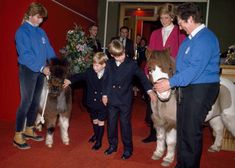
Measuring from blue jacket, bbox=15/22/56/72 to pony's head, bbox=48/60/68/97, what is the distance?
20 cm

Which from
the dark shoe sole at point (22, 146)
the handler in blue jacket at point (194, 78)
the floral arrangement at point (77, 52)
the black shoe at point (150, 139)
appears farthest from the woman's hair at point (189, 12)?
the floral arrangement at point (77, 52)

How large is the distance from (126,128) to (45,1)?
3.15 metres

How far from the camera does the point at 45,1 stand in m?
5.11

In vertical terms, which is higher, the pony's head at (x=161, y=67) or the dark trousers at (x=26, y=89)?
the pony's head at (x=161, y=67)

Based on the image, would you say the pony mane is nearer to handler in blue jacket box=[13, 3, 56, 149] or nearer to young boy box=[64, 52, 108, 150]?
young boy box=[64, 52, 108, 150]

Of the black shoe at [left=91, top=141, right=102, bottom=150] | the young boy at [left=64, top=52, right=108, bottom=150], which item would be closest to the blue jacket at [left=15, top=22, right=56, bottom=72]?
the young boy at [left=64, top=52, right=108, bottom=150]

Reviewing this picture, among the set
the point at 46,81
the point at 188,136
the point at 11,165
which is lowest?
the point at 11,165

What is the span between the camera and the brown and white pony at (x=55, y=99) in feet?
11.0

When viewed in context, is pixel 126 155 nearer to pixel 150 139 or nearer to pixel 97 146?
pixel 97 146

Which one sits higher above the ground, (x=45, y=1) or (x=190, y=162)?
(x=45, y=1)

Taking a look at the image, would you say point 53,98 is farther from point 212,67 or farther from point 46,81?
point 212,67

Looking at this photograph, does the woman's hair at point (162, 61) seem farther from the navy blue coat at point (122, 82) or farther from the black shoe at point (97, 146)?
the black shoe at point (97, 146)

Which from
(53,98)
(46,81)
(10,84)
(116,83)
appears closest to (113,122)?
(116,83)

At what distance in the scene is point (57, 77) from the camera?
131 inches
